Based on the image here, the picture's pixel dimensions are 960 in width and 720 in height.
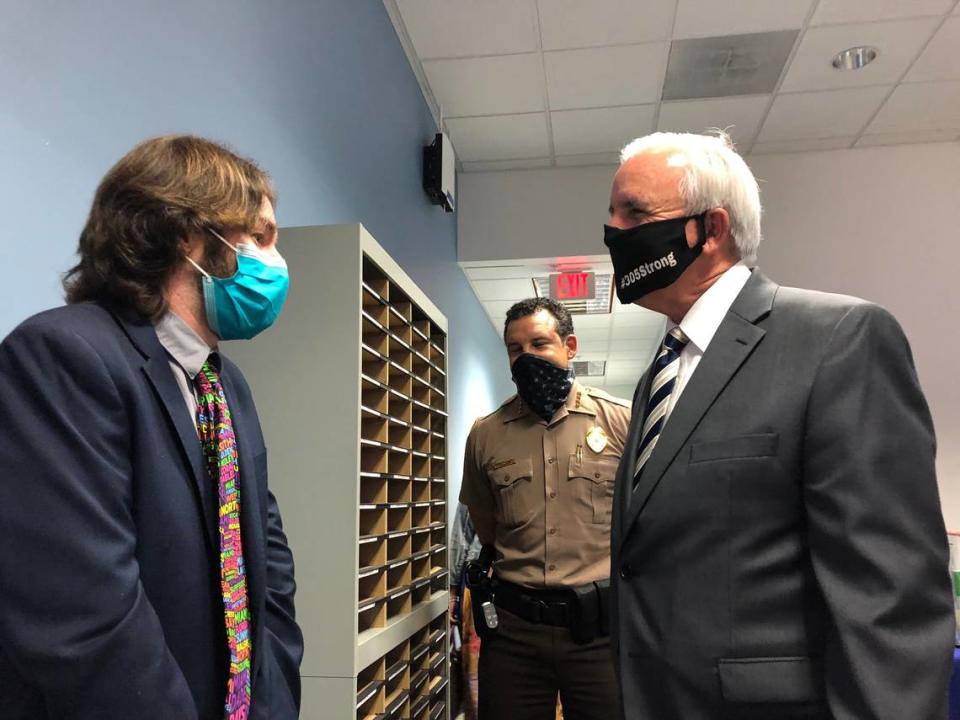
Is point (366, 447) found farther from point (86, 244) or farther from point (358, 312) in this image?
point (86, 244)

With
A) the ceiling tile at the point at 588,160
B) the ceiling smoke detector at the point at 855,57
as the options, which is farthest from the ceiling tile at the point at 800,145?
the ceiling tile at the point at 588,160

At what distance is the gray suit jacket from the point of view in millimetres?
884

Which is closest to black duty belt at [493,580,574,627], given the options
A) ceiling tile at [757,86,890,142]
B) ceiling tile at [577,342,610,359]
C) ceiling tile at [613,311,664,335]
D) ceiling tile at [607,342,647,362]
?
ceiling tile at [757,86,890,142]

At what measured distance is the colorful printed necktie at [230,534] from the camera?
986 millimetres

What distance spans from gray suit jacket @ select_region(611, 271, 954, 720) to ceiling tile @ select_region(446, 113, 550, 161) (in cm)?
323

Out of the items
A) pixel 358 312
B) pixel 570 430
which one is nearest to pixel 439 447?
pixel 570 430

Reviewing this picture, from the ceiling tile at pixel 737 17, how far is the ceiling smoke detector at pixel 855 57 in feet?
1.34

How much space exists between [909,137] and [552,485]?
3799 millimetres

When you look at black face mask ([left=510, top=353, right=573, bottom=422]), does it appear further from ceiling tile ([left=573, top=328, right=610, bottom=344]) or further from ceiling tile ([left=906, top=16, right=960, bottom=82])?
ceiling tile ([left=573, top=328, right=610, bottom=344])

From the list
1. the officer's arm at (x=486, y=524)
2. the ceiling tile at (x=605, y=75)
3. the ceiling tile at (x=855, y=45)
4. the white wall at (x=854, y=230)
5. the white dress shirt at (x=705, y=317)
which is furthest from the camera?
the white wall at (x=854, y=230)

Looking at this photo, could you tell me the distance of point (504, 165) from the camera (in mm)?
4648

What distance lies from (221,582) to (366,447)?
825 mm

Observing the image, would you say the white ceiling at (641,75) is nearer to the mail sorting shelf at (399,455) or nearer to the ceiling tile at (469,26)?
the ceiling tile at (469,26)

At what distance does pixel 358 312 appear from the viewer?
1.63 metres
